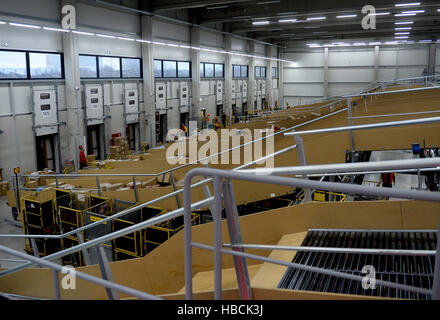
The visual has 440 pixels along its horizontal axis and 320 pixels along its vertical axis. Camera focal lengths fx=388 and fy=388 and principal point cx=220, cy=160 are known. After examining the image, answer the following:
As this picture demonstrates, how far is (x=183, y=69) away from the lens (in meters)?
20.5

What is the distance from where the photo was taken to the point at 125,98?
16.3 m

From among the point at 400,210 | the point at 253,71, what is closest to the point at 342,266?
the point at 400,210

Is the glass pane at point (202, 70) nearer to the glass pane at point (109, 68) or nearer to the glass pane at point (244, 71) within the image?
the glass pane at point (244, 71)

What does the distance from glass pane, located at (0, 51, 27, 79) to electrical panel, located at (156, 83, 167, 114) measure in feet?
22.4

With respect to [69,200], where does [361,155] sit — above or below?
above

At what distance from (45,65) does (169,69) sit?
24.6 feet

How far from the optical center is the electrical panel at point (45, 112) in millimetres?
12312

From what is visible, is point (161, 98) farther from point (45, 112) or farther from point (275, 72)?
point (275, 72)

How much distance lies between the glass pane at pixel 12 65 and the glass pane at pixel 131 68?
194 inches

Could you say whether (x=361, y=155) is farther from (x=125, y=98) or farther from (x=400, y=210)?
(x=125, y=98)

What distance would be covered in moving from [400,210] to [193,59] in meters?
18.9

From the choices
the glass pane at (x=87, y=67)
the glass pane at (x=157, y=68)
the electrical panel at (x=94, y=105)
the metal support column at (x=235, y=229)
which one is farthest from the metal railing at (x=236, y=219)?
the glass pane at (x=157, y=68)
